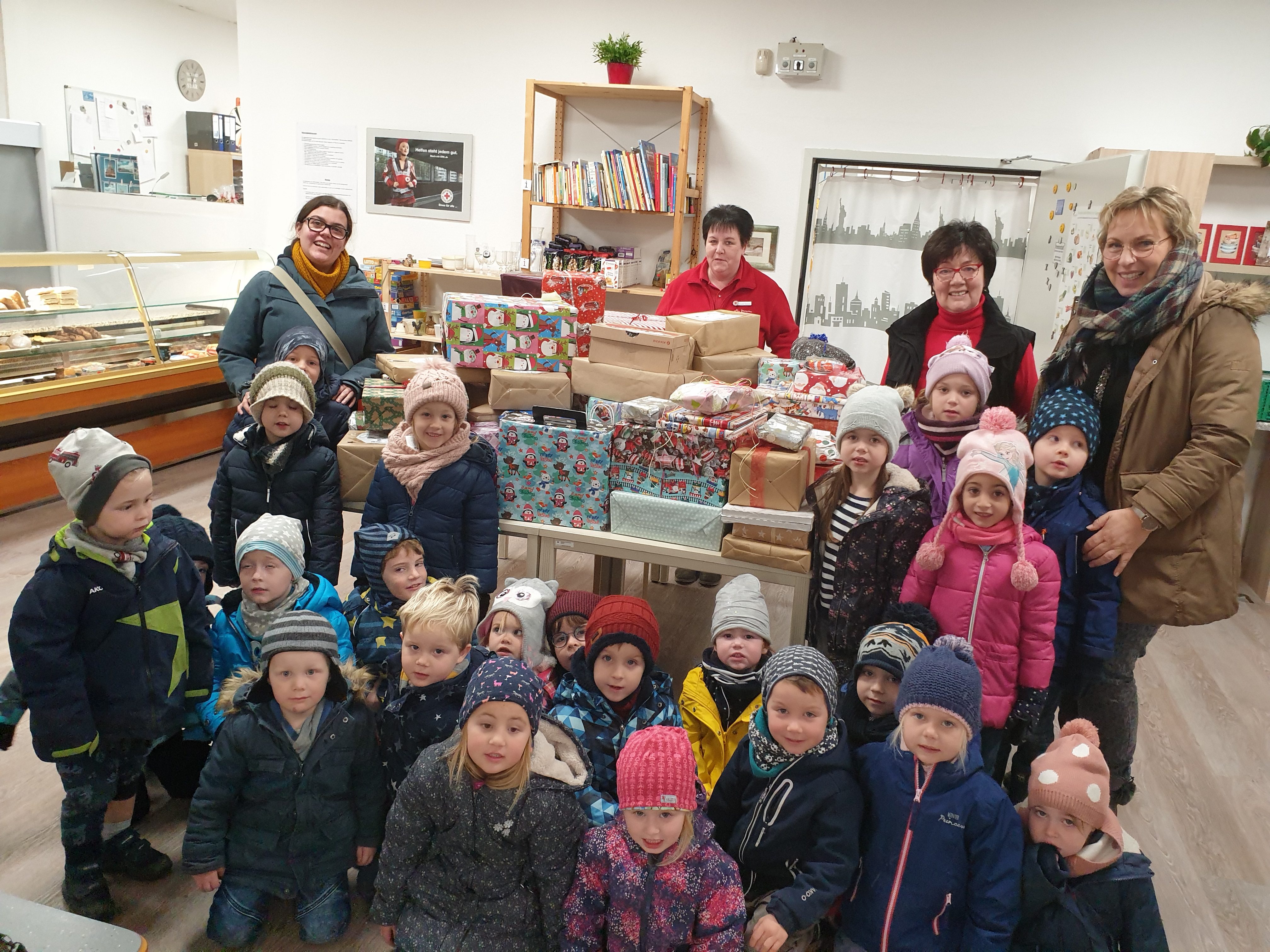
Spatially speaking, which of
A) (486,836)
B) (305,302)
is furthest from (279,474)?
(486,836)

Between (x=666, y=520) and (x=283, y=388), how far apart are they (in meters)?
1.31

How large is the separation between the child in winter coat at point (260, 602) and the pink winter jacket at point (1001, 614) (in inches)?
63.9

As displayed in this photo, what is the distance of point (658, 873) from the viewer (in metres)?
1.92

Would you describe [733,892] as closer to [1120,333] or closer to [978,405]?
[978,405]

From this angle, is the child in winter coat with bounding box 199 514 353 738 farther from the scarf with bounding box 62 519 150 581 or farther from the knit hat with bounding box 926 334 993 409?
the knit hat with bounding box 926 334 993 409

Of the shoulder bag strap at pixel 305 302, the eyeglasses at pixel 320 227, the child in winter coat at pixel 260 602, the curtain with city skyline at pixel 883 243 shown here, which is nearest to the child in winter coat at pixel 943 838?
the child in winter coat at pixel 260 602

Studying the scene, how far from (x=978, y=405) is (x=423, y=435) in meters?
1.69

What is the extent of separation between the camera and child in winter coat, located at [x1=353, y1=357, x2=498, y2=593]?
114 inches

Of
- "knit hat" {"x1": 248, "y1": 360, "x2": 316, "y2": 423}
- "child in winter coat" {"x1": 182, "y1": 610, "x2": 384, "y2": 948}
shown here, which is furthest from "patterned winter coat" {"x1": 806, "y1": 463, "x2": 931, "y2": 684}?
"knit hat" {"x1": 248, "y1": 360, "x2": 316, "y2": 423}

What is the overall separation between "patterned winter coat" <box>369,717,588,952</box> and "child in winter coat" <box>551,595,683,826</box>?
0.33m

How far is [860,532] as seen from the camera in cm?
251

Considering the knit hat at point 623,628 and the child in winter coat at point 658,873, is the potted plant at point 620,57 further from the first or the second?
the child in winter coat at point 658,873

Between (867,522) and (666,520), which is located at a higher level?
(867,522)

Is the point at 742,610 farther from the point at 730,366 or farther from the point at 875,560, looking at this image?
the point at 730,366
